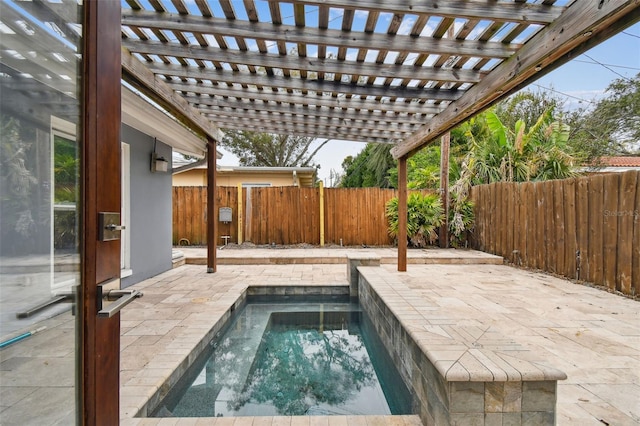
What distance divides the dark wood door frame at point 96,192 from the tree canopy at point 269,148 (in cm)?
1804

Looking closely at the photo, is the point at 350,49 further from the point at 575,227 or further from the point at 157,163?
the point at 575,227

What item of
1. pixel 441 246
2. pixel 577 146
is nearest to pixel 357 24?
pixel 441 246

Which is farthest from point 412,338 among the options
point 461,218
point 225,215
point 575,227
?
point 225,215

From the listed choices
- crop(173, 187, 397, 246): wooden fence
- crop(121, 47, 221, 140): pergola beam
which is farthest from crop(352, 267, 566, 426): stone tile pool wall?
crop(173, 187, 397, 246): wooden fence

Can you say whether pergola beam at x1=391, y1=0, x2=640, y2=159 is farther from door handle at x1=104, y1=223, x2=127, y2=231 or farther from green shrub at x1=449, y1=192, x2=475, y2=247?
green shrub at x1=449, y1=192, x2=475, y2=247

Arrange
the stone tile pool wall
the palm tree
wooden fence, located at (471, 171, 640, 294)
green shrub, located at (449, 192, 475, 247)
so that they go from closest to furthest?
the stone tile pool wall < wooden fence, located at (471, 171, 640, 294) < the palm tree < green shrub, located at (449, 192, 475, 247)

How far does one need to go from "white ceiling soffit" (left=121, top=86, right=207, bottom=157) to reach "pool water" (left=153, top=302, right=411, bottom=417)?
308 cm

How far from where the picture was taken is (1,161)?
0.92 metres

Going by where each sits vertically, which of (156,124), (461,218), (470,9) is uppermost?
(470,9)

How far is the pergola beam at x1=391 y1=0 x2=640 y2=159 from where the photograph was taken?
201 centimetres

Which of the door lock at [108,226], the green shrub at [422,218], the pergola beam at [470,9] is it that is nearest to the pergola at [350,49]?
the pergola beam at [470,9]

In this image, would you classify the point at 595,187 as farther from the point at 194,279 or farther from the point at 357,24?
the point at 194,279

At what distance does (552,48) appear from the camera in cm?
245

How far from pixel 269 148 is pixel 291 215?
1075 cm
